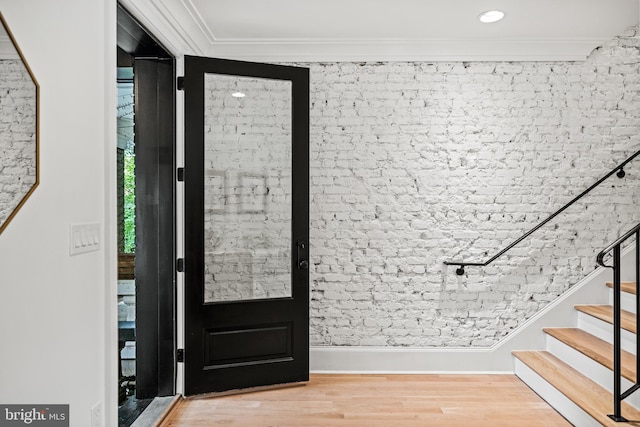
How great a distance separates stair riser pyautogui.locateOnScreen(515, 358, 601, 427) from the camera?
2699 millimetres

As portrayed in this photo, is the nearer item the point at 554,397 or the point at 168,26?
the point at 168,26

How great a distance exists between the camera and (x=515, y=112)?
381 centimetres

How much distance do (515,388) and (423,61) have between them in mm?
2508

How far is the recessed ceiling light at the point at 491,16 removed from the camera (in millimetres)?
3238

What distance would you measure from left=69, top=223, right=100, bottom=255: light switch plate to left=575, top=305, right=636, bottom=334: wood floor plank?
9.86 feet

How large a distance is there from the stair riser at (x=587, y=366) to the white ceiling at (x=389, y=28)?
7.16ft

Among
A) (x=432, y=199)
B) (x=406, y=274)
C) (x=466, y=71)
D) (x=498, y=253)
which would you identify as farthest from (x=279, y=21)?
(x=498, y=253)

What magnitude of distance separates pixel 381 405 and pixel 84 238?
213 centimetres

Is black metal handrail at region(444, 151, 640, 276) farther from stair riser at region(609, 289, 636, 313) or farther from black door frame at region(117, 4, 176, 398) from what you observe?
black door frame at region(117, 4, 176, 398)

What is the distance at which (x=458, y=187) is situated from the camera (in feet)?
12.6

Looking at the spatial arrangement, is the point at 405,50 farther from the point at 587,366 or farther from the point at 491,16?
the point at 587,366

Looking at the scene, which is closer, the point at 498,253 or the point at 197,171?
the point at 197,171

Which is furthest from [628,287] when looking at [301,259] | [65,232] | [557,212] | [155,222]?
[65,232]

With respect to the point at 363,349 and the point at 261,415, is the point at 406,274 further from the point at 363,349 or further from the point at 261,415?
the point at 261,415
